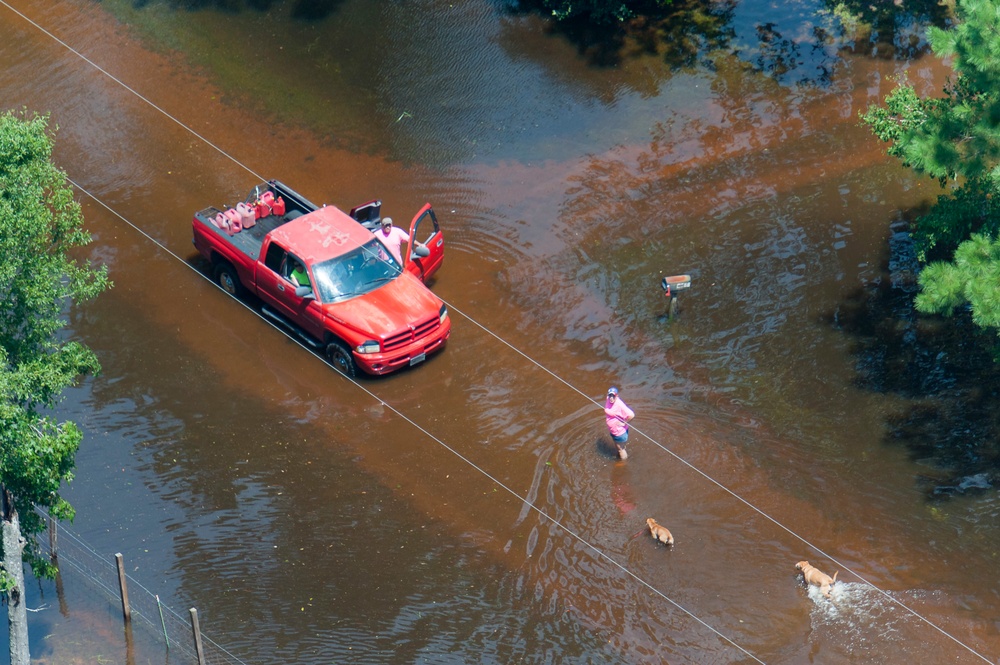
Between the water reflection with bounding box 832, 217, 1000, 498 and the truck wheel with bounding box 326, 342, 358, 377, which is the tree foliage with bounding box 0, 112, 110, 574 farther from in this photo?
the water reflection with bounding box 832, 217, 1000, 498

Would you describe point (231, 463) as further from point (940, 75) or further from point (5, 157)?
point (940, 75)

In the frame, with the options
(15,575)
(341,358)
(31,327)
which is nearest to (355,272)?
(341,358)

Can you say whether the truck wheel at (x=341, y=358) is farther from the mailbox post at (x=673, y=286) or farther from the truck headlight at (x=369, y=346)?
the mailbox post at (x=673, y=286)

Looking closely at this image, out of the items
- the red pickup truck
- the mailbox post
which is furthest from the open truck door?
the mailbox post

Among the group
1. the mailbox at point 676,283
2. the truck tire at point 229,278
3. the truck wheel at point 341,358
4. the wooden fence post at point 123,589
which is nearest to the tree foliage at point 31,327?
the wooden fence post at point 123,589

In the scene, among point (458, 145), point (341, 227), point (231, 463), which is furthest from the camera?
point (458, 145)

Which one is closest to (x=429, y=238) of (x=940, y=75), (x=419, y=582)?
(x=419, y=582)
